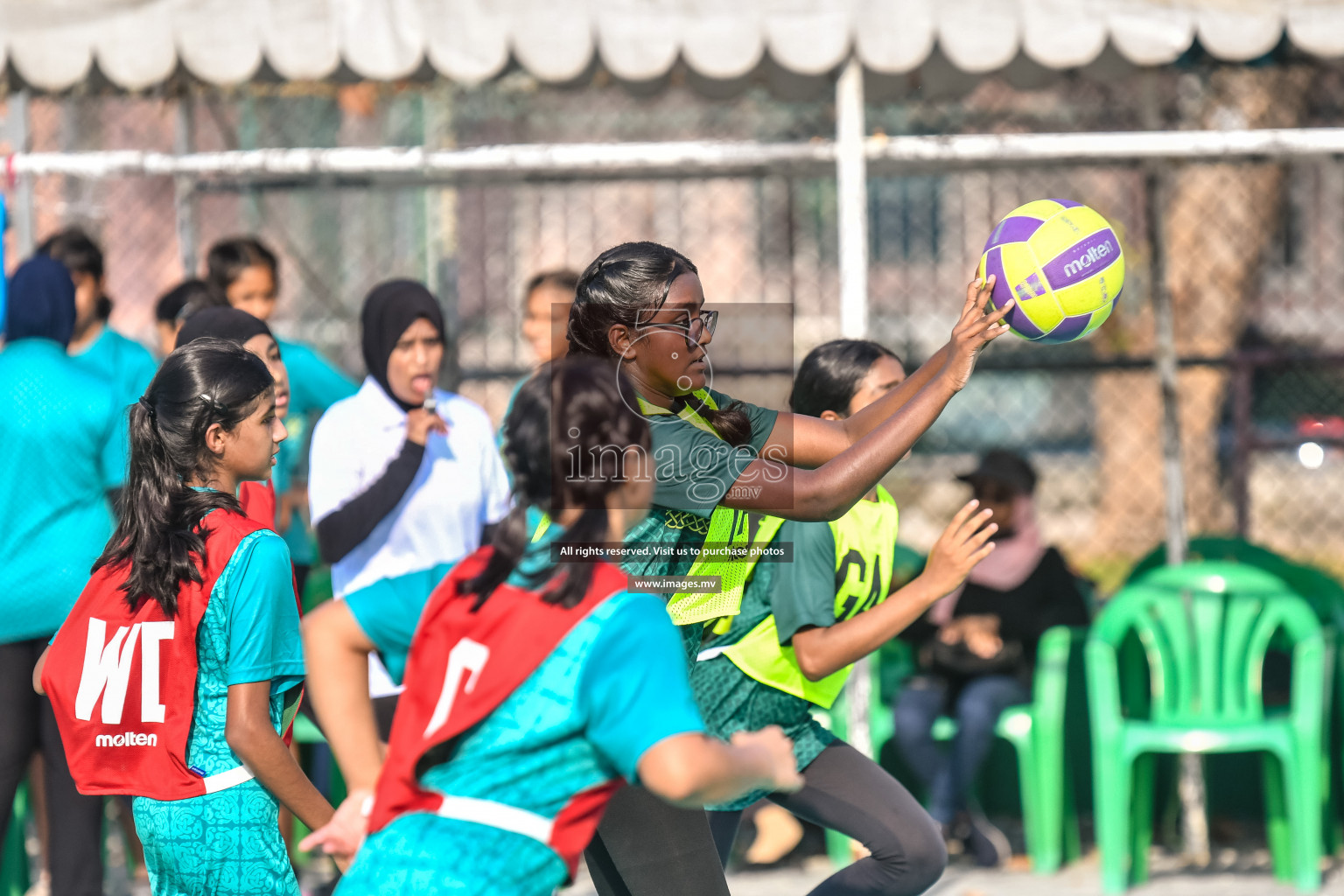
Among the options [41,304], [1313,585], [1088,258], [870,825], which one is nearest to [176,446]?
[41,304]

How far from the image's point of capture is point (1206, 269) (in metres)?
9.68

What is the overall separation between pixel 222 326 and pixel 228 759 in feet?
4.17

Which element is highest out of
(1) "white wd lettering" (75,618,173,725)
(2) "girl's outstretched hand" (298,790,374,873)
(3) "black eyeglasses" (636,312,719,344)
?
(3) "black eyeglasses" (636,312,719,344)

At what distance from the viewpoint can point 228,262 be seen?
4590 mm

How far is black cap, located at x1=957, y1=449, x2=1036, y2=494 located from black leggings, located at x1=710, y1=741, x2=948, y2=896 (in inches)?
96.3

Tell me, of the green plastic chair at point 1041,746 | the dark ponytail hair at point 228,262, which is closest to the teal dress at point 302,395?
the dark ponytail hair at point 228,262

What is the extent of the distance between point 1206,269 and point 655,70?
238 inches

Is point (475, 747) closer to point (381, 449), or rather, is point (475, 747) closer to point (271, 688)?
point (271, 688)

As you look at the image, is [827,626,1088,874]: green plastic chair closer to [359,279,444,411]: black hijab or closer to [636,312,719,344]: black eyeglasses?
[359,279,444,411]: black hijab

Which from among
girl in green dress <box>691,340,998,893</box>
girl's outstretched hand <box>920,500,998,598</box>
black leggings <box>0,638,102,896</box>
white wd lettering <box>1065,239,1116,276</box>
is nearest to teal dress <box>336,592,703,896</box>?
girl's outstretched hand <box>920,500,998,598</box>

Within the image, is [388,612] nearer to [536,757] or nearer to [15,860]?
[536,757]

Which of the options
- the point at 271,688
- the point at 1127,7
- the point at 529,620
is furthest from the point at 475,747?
the point at 1127,7

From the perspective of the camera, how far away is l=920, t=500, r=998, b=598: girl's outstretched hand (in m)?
2.99

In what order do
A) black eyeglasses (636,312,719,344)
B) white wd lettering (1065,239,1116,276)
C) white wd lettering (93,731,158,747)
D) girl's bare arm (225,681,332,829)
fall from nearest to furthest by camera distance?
1. girl's bare arm (225,681,332,829)
2. white wd lettering (93,731,158,747)
3. black eyeglasses (636,312,719,344)
4. white wd lettering (1065,239,1116,276)
